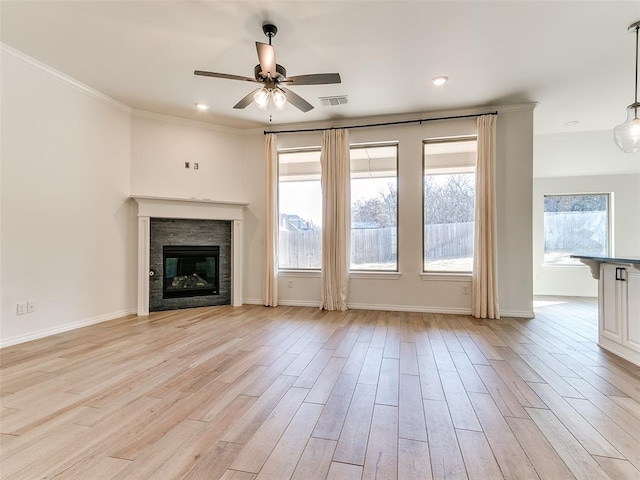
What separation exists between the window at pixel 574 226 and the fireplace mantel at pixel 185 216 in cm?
641

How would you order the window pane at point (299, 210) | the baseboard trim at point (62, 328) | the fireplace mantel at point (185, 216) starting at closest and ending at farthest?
1. the baseboard trim at point (62, 328)
2. the fireplace mantel at point (185, 216)
3. the window pane at point (299, 210)

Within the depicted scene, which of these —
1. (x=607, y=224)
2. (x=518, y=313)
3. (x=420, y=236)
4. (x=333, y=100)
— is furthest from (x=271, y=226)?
(x=607, y=224)

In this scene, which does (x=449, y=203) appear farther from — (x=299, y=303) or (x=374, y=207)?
(x=299, y=303)

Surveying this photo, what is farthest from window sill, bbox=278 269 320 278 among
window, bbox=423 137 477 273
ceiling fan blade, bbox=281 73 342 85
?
ceiling fan blade, bbox=281 73 342 85

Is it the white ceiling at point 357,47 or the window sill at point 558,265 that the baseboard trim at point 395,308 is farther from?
the window sill at point 558,265

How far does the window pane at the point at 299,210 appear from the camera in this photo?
5.42 meters

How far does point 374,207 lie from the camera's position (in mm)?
5195

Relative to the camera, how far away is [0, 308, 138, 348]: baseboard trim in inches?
129

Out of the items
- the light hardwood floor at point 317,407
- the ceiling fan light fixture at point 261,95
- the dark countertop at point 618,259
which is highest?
the ceiling fan light fixture at point 261,95

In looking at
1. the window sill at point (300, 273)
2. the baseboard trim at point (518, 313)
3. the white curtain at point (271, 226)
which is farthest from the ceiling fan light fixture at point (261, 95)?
the baseboard trim at point (518, 313)

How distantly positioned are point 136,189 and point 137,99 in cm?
131

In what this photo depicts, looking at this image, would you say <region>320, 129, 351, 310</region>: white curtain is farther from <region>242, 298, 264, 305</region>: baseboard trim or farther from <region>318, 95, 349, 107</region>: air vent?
<region>242, 298, 264, 305</region>: baseboard trim

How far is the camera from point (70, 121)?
12.7 feet

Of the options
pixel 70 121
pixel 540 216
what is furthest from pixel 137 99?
pixel 540 216
